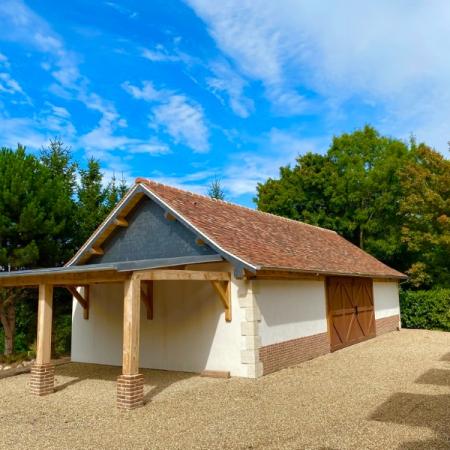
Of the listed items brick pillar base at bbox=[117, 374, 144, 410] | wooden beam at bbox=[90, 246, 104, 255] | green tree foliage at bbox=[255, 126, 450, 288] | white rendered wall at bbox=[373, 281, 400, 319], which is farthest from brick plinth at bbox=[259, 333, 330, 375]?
green tree foliage at bbox=[255, 126, 450, 288]

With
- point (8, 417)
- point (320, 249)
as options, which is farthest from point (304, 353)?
point (8, 417)

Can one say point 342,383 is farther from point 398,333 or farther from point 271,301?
point 398,333

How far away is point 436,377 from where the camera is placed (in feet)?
30.9

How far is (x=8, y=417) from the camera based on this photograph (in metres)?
7.25

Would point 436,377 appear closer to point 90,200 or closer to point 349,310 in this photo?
point 349,310

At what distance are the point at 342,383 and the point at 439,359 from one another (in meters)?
4.39

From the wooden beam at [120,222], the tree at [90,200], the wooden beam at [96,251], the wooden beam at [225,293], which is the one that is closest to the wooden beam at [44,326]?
the wooden beam at [120,222]

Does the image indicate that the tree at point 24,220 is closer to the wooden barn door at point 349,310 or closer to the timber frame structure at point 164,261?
the timber frame structure at point 164,261

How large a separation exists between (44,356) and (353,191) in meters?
22.4

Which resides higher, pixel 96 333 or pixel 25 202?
pixel 25 202

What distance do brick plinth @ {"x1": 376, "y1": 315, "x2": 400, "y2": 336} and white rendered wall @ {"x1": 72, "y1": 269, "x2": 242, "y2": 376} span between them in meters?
9.75

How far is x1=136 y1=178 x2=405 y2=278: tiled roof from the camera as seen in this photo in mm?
10695

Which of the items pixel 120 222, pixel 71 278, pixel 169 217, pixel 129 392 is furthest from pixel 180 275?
pixel 120 222

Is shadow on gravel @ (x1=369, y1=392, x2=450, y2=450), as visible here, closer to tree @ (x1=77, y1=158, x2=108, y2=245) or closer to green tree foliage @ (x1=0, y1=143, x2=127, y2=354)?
green tree foliage @ (x1=0, y1=143, x2=127, y2=354)
